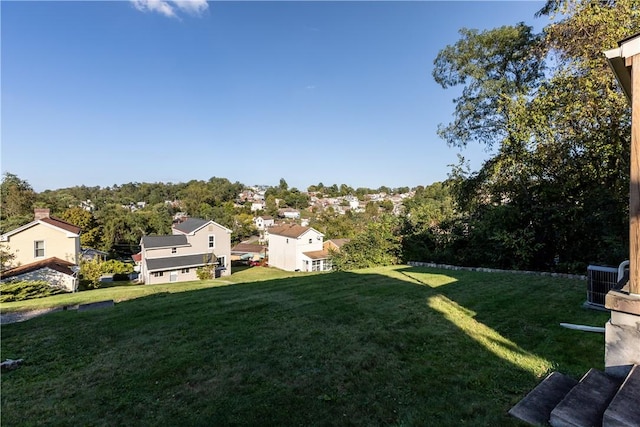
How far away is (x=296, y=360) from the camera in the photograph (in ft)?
11.0

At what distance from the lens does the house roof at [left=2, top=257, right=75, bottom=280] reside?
49.1 feet

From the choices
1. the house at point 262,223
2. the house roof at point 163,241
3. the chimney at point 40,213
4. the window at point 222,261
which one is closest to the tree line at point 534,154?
the window at point 222,261

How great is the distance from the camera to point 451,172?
1260cm

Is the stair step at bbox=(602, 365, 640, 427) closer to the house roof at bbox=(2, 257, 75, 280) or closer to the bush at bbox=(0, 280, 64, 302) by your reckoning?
the bush at bbox=(0, 280, 64, 302)

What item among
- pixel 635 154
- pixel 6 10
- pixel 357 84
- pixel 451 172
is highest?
pixel 357 84

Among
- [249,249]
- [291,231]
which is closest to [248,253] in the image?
[249,249]

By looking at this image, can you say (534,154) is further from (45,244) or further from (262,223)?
(262,223)

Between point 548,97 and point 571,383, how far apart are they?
9.24 meters

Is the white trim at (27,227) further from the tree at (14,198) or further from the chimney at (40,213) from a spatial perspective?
the tree at (14,198)

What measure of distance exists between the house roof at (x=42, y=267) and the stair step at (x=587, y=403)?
802 inches

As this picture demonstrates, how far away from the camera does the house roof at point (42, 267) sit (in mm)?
14961

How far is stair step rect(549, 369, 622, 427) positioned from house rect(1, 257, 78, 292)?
19824mm

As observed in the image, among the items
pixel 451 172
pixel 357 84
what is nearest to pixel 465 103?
pixel 451 172

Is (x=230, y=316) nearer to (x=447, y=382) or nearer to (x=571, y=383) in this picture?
(x=447, y=382)
